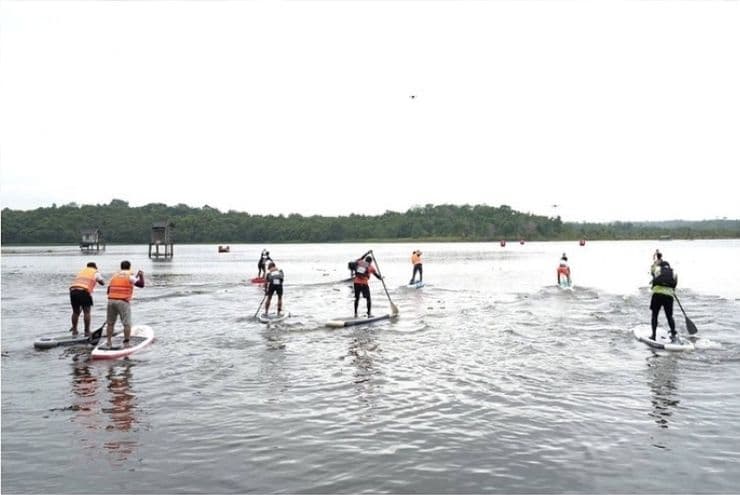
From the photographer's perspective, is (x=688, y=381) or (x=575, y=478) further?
(x=688, y=381)

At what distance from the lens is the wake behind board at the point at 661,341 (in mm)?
14352

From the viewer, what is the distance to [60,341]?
15.4 metres

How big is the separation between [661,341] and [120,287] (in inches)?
526

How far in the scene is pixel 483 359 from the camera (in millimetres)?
13500

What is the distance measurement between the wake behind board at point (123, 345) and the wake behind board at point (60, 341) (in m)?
0.48

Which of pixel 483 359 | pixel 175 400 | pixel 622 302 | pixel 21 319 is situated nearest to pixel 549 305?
pixel 622 302

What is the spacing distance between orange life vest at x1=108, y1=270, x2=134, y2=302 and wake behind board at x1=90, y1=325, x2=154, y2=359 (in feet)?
3.89

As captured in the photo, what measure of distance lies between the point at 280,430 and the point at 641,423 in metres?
5.33

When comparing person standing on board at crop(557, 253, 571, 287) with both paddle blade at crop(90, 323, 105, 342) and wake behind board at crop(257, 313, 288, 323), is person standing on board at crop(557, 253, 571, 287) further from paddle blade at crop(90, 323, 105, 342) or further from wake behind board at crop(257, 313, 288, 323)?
paddle blade at crop(90, 323, 105, 342)

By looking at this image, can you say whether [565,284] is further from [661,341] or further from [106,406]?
[106,406]

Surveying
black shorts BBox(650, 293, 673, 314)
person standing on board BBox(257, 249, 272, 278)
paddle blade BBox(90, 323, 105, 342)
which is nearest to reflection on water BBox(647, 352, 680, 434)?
black shorts BBox(650, 293, 673, 314)

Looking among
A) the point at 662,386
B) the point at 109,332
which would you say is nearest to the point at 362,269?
the point at 109,332

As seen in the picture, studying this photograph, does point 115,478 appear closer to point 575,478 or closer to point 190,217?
point 575,478

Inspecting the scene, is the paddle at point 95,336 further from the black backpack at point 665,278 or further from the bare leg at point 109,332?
the black backpack at point 665,278
